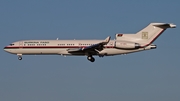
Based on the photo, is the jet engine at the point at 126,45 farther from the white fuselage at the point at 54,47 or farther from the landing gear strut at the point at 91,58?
the landing gear strut at the point at 91,58

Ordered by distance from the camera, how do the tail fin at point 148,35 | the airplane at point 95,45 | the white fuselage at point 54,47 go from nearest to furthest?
the airplane at point 95,45 < the white fuselage at point 54,47 < the tail fin at point 148,35

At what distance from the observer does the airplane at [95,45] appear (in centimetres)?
10031

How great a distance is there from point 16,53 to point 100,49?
44.5ft

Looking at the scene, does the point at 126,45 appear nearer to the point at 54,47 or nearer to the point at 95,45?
the point at 95,45

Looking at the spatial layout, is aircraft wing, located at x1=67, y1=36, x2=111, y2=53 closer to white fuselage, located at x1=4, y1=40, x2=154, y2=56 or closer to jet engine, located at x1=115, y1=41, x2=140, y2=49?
white fuselage, located at x1=4, y1=40, x2=154, y2=56

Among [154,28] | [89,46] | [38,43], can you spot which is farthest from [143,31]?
[38,43]

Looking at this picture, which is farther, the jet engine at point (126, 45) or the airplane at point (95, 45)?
the airplane at point (95, 45)

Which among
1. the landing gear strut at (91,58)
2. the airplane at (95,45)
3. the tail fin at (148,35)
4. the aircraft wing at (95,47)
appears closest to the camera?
the aircraft wing at (95,47)

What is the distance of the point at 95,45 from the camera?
9850cm

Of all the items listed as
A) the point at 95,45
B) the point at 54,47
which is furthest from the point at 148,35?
the point at 54,47

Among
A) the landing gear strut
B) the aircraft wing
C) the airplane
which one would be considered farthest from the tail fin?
the landing gear strut

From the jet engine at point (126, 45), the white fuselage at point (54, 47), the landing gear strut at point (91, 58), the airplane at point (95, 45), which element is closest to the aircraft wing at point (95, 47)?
the airplane at point (95, 45)

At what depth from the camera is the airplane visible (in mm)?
100312

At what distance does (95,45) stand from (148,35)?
9.26 m
